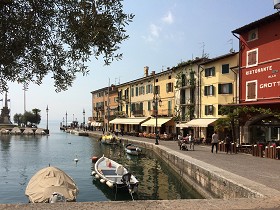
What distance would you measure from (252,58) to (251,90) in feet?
9.21

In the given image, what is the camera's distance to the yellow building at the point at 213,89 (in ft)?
135

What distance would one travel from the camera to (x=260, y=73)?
98.0 ft

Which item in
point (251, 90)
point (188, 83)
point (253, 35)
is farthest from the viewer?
point (188, 83)

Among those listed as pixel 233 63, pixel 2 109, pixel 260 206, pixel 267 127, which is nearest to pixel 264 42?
pixel 267 127

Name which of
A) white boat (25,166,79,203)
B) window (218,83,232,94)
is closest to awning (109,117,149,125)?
window (218,83,232,94)

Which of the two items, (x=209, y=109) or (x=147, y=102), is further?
(x=147, y=102)

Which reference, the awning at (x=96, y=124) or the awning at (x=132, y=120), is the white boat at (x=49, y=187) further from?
the awning at (x=96, y=124)

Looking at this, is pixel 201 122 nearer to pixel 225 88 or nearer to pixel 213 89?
pixel 213 89

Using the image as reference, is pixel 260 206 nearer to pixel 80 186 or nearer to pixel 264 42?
pixel 80 186

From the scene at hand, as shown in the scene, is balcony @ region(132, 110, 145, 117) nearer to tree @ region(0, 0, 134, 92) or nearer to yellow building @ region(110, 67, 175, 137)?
yellow building @ region(110, 67, 175, 137)

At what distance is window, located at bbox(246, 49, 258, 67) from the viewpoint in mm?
30578

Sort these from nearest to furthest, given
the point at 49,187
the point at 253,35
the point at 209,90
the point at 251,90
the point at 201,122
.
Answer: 1. the point at 49,187
2. the point at 251,90
3. the point at 253,35
4. the point at 201,122
5. the point at 209,90

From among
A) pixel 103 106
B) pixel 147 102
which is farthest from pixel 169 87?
pixel 103 106

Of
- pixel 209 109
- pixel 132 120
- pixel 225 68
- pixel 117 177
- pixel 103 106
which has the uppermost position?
pixel 225 68
